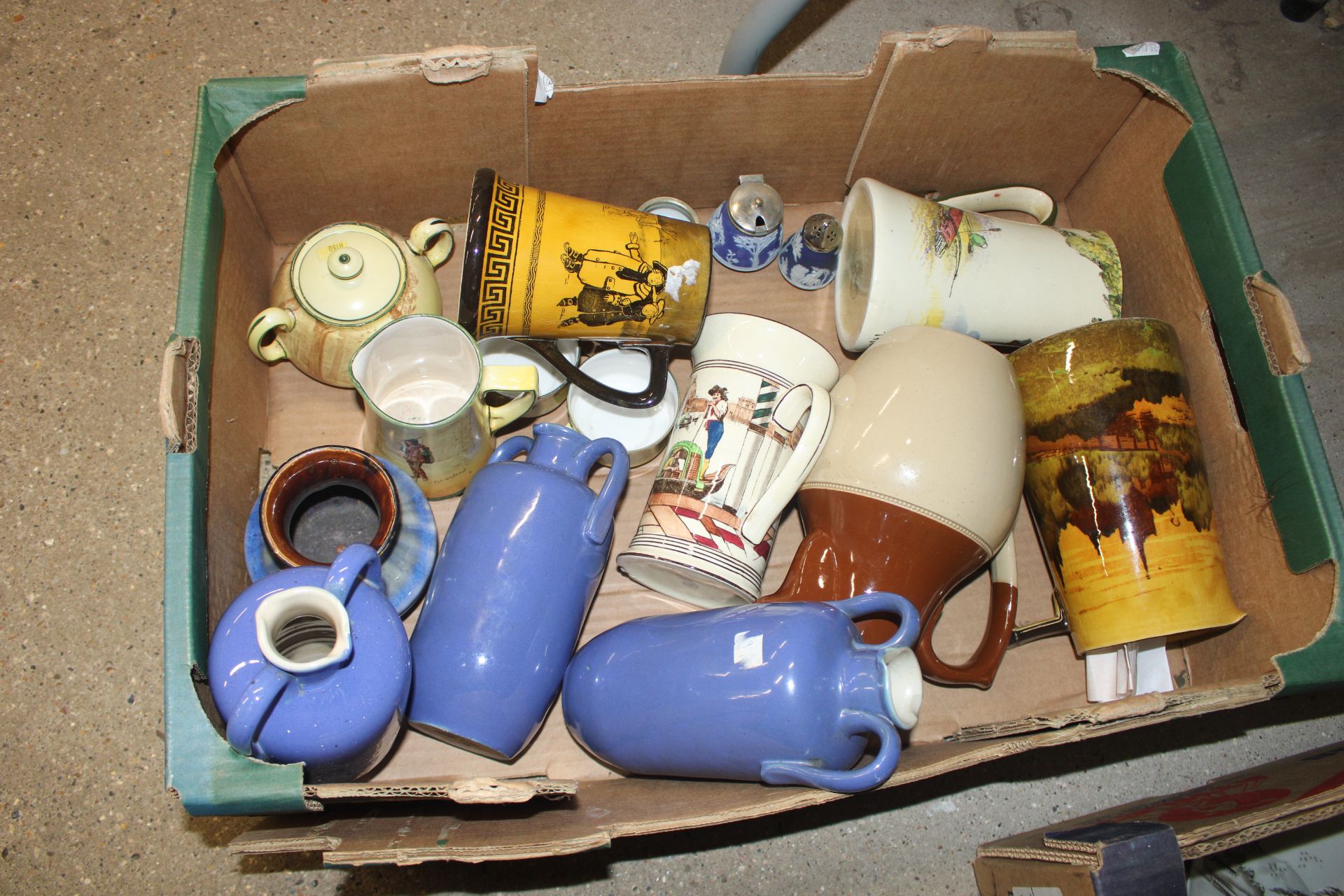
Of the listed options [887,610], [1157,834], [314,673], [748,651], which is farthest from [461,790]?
[1157,834]

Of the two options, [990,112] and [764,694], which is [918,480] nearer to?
[764,694]

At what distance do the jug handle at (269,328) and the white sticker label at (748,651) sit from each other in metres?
0.53

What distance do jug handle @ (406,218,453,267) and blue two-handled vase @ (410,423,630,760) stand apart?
0.88 ft

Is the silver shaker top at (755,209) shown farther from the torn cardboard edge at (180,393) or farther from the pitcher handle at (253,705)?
the pitcher handle at (253,705)

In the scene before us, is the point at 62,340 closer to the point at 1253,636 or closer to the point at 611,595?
the point at 611,595

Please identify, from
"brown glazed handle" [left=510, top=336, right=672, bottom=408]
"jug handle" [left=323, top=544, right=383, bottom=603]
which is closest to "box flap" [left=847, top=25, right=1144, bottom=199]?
"brown glazed handle" [left=510, top=336, right=672, bottom=408]

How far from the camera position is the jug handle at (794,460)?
81 centimetres

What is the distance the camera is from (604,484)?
2.74 ft

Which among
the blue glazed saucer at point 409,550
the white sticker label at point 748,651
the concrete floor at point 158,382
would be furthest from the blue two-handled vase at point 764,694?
the concrete floor at point 158,382

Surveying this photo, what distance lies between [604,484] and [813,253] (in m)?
0.39

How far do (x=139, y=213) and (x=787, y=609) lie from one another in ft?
3.32

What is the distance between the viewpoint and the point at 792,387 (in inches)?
34.5

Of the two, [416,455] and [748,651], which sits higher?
[416,455]

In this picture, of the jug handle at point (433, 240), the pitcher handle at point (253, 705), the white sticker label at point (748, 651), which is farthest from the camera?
the jug handle at point (433, 240)
